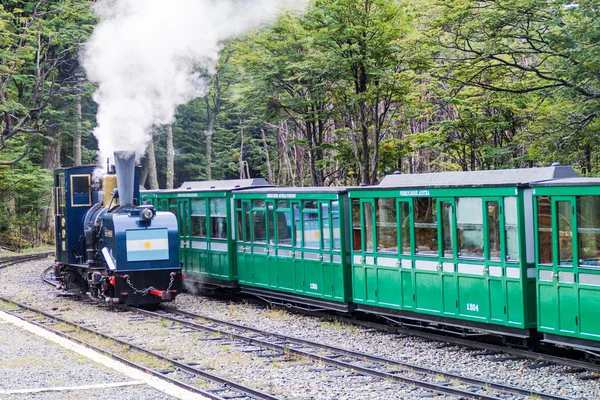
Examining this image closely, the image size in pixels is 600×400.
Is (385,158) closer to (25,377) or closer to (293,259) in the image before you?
(293,259)

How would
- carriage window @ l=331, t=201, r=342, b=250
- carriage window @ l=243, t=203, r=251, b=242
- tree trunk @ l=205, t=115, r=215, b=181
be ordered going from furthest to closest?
tree trunk @ l=205, t=115, r=215, b=181 → carriage window @ l=243, t=203, r=251, b=242 → carriage window @ l=331, t=201, r=342, b=250

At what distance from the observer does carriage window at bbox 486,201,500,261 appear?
10.9m

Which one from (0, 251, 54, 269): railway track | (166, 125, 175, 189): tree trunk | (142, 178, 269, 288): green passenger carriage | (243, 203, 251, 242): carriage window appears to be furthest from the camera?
(166, 125, 175, 189): tree trunk

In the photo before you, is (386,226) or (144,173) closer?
(386,226)

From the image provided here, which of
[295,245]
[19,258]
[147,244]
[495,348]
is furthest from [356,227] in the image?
[19,258]

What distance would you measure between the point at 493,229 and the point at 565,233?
1.31 m

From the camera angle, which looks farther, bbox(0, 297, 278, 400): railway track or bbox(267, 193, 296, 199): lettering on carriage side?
bbox(267, 193, 296, 199): lettering on carriage side

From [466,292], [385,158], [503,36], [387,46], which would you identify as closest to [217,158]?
[385,158]

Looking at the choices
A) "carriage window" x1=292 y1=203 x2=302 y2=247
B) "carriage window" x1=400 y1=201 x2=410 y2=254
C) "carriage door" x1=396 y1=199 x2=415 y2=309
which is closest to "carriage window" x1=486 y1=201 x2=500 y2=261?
"carriage door" x1=396 y1=199 x2=415 y2=309

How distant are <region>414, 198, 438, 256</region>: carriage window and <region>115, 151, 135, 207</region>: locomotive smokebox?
6.96m

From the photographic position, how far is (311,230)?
1498 cm

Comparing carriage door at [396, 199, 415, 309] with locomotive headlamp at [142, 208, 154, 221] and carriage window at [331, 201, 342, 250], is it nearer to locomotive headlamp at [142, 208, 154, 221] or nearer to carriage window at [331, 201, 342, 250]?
carriage window at [331, 201, 342, 250]

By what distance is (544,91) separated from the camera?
798 inches

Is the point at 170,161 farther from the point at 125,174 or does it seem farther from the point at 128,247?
the point at 128,247
